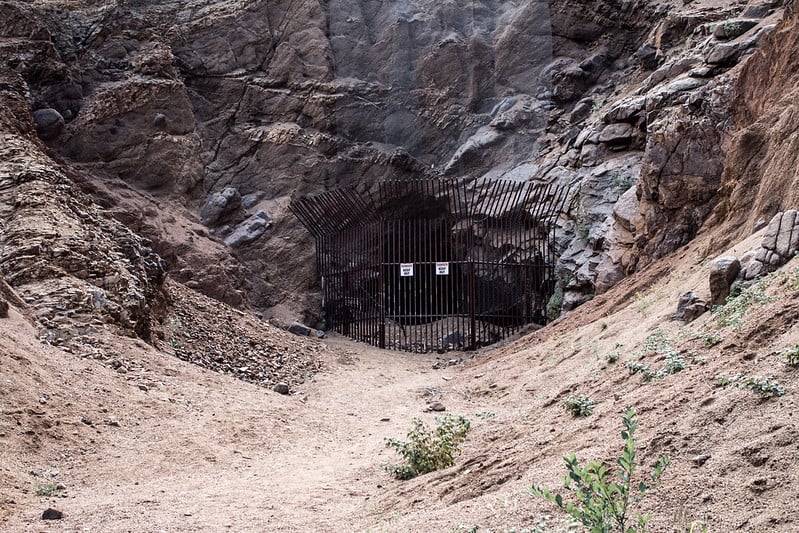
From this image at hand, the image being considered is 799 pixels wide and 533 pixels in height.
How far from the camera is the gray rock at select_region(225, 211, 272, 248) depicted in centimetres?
1680

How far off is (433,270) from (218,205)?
19.6 ft

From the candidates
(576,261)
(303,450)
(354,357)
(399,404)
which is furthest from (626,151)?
(303,450)

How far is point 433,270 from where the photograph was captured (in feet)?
48.1

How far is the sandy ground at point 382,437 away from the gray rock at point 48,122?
10091 mm

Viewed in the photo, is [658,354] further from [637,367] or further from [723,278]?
[723,278]

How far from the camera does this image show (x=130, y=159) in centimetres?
1620

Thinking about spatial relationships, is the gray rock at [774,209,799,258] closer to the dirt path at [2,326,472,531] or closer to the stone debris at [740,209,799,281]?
the stone debris at [740,209,799,281]

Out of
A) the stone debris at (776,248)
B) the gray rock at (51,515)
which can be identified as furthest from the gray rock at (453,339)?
the gray rock at (51,515)

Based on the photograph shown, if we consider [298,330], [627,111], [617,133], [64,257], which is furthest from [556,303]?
[64,257]

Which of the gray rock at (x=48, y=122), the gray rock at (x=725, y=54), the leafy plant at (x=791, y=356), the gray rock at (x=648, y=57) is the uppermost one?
the gray rock at (x=648, y=57)

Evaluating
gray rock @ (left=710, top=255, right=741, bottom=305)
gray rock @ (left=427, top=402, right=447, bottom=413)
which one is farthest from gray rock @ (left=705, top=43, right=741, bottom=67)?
gray rock @ (left=427, top=402, right=447, bottom=413)

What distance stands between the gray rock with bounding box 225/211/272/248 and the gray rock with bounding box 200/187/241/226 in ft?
1.66

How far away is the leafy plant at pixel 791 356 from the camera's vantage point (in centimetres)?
302

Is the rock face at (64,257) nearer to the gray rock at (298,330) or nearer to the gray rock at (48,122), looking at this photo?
the gray rock at (298,330)
